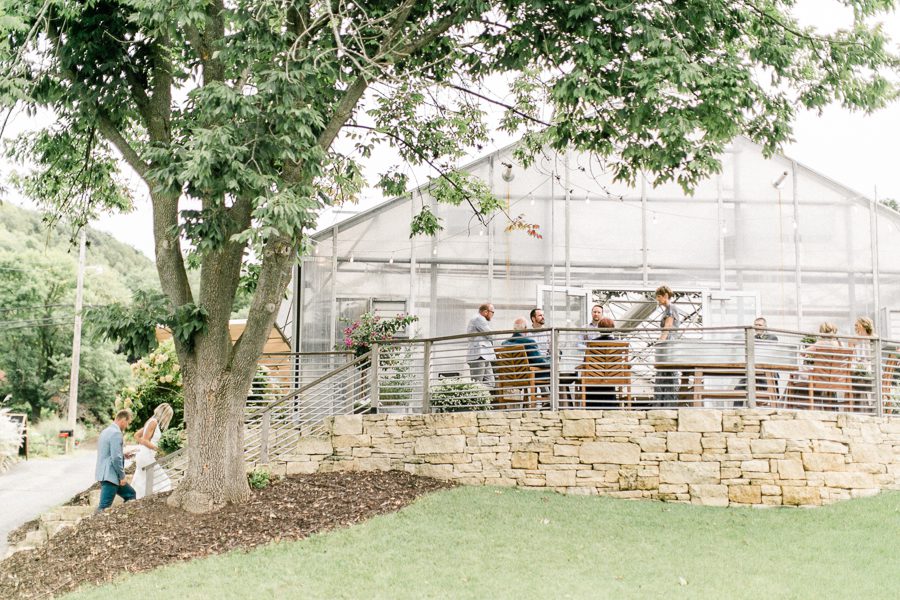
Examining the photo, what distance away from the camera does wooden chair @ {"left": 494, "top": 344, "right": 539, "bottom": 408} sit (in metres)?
10.3

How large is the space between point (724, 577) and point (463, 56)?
6.06 m

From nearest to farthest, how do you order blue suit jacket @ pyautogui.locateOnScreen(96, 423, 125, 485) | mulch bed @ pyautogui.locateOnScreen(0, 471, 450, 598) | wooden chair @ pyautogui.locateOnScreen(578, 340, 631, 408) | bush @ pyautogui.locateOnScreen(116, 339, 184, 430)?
1. mulch bed @ pyautogui.locateOnScreen(0, 471, 450, 598)
2. wooden chair @ pyautogui.locateOnScreen(578, 340, 631, 408)
3. blue suit jacket @ pyautogui.locateOnScreen(96, 423, 125, 485)
4. bush @ pyautogui.locateOnScreen(116, 339, 184, 430)

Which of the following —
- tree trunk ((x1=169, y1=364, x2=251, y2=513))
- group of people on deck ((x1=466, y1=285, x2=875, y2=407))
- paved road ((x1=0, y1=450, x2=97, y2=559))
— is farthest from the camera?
paved road ((x1=0, y1=450, x2=97, y2=559))

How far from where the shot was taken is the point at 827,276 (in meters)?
15.3

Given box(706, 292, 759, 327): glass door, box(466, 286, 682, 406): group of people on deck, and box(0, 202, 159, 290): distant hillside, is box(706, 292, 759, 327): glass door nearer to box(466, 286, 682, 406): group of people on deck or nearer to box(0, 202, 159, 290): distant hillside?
box(466, 286, 682, 406): group of people on deck

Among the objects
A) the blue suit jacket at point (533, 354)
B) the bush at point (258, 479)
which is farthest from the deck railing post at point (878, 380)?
the bush at point (258, 479)

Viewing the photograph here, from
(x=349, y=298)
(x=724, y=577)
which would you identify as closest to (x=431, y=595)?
(x=724, y=577)

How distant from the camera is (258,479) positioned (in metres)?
10.5

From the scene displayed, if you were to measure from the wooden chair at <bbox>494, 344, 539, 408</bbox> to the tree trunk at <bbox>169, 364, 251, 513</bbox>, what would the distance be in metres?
3.05

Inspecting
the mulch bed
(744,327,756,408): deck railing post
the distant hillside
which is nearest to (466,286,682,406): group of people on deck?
(744,327,756,408): deck railing post

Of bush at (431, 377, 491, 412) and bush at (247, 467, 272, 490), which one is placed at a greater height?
bush at (431, 377, 491, 412)

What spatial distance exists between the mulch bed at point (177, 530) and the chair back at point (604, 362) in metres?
2.25

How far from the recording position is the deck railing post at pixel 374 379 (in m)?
11.5

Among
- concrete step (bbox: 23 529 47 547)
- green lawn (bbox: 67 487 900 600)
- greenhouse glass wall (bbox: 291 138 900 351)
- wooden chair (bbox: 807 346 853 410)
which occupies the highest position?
greenhouse glass wall (bbox: 291 138 900 351)
